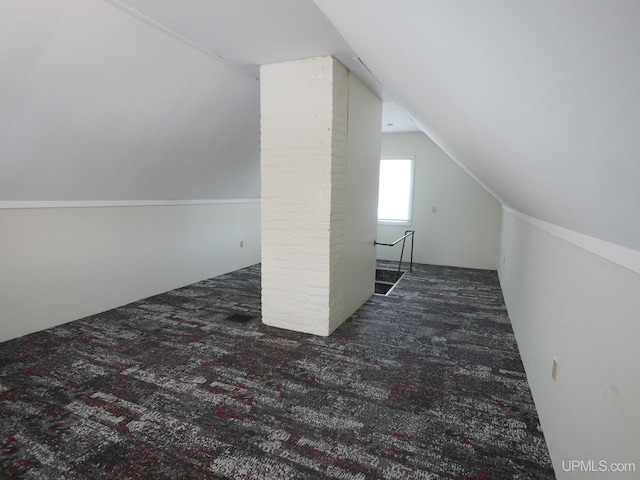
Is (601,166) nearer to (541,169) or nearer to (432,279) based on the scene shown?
(541,169)

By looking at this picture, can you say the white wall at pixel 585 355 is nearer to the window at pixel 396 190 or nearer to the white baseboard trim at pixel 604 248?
the white baseboard trim at pixel 604 248

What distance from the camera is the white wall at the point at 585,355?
1.08 metres

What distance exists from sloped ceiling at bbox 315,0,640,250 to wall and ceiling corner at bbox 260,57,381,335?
1716 millimetres

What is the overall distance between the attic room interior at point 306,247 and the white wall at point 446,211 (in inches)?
74.9

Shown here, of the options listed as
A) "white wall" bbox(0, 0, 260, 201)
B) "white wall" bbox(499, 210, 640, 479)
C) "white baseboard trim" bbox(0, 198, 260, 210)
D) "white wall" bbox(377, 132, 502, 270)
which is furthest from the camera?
"white wall" bbox(377, 132, 502, 270)

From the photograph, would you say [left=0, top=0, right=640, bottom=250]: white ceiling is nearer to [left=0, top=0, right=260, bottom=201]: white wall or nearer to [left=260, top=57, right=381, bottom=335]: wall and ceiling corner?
[left=0, top=0, right=260, bottom=201]: white wall

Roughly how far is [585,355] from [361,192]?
280cm

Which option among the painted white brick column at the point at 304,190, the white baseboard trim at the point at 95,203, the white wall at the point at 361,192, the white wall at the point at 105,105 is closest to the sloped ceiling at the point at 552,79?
the painted white brick column at the point at 304,190

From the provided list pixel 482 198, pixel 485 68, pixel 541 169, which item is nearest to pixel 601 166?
pixel 485 68

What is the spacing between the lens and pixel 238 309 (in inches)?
161

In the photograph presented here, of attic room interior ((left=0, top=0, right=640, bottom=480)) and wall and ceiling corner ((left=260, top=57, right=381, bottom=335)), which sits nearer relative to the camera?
attic room interior ((left=0, top=0, right=640, bottom=480))

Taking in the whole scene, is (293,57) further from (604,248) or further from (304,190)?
(604,248)

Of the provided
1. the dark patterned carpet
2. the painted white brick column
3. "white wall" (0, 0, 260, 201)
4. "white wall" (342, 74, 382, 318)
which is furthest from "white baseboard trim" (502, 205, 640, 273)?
"white wall" (0, 0, 260, 201)

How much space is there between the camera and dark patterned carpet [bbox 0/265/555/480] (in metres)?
1.80
